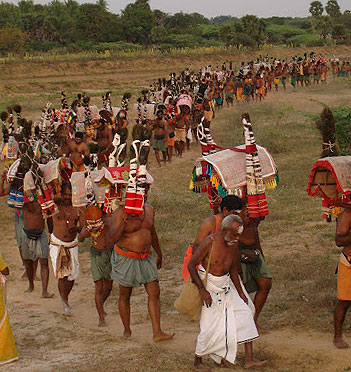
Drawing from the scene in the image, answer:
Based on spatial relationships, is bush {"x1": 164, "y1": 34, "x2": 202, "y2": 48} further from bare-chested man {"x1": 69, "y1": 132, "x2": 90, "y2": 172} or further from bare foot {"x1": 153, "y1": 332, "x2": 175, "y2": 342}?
bare foot {"x1": 153, "y1": 332, "x2": 175, "y2": 342}

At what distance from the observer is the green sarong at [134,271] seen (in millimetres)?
6352

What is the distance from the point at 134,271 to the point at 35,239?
2.38 meters

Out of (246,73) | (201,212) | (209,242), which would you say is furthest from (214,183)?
(246,73)

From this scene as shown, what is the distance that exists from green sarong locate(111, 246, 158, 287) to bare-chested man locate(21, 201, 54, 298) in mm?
2168

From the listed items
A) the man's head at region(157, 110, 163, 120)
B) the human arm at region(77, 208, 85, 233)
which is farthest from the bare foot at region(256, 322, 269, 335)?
the man's head at region(157, 110, 163, 120)

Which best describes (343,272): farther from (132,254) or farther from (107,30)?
(107,30)

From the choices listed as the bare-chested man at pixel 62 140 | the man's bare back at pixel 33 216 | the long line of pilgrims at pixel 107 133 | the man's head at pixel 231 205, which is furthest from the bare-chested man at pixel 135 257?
the bare-chested man at pixel 62 140

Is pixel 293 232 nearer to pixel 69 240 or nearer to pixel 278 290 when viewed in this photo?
pixel 278 290

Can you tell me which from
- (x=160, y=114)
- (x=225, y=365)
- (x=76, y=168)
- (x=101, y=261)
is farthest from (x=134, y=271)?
(x=160, y=114)

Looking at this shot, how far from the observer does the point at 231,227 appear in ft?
17.7

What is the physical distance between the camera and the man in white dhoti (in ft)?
18.0

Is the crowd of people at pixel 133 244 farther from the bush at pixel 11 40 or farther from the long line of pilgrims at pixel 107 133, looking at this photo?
the bush at pixel 11 40

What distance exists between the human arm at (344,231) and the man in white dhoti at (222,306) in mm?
936

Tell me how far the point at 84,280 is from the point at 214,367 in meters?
3.85
